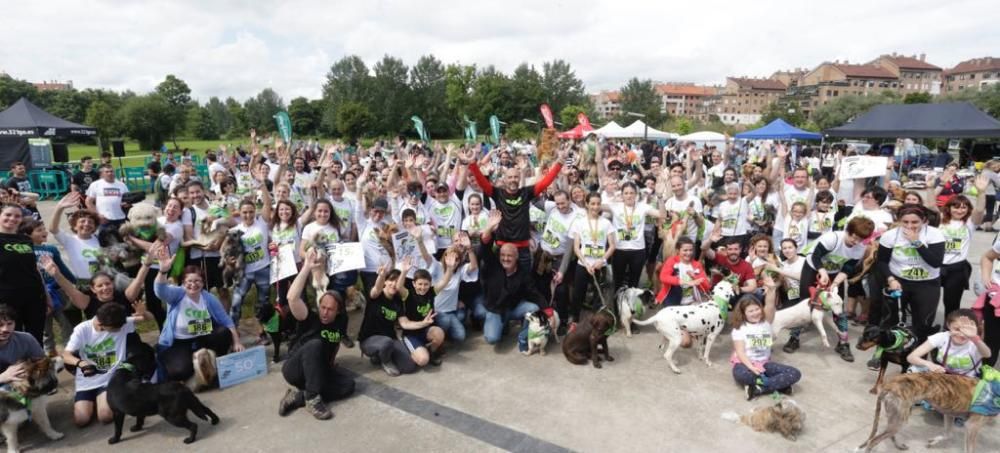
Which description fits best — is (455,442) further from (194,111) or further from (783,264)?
(194,111)

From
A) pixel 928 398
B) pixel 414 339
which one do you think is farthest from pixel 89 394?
pixel 928 398

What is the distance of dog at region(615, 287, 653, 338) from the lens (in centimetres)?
600

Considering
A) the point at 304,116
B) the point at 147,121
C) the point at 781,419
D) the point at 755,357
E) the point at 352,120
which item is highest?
the point at 304,116

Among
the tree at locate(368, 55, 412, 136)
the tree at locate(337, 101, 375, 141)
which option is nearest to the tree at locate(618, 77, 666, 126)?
the tree at locate(368, 55, 412, 136)

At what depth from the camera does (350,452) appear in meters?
3.90

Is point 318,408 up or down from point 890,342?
down

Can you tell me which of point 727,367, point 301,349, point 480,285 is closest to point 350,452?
point 301,349

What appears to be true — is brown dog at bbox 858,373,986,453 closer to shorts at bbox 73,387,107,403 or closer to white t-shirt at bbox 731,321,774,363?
white t-shirt at bbox 731,321,774,363

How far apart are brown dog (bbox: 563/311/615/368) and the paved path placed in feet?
0.40

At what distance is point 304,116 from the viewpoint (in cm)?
8694

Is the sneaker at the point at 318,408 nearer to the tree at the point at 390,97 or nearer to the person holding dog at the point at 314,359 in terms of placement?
the person holding dog at the point at 314,359

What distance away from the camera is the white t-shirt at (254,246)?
583cm

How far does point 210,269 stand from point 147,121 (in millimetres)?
68773

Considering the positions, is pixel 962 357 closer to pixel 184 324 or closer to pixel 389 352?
pixel 389 352
